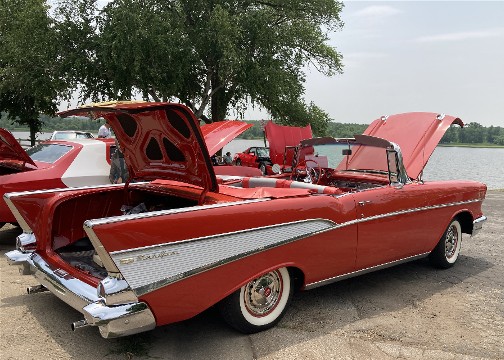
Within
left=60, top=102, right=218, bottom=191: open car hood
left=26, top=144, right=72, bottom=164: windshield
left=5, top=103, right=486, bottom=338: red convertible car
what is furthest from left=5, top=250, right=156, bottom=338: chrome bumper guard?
left=26, top=144, right=72, bottom=164: windshield

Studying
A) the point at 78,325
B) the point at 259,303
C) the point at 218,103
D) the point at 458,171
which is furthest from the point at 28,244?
the point at 458,171

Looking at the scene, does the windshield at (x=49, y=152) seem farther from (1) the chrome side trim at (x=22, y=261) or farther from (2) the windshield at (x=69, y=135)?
(2) the windshield at (x=69, y=135)

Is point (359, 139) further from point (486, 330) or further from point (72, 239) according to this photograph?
point (72, 239)

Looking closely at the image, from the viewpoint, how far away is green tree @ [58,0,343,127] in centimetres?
1784

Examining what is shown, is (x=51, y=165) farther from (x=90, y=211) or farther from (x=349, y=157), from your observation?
(x=349, y=157)

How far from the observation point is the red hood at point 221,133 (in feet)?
18.0

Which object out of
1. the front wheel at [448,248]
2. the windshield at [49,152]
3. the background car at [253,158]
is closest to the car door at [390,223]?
the front wheel at [448,248]

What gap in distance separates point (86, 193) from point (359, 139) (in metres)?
2.71

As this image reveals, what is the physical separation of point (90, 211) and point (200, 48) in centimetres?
1600

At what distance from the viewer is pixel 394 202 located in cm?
453

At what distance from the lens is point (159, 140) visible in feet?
12.4

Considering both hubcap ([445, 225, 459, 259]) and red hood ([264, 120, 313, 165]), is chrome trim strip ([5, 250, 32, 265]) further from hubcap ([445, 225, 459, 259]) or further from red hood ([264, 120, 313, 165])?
red hood ([264, 120, 313, 165])

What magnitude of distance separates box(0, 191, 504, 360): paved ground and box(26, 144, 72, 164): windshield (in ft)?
6.07

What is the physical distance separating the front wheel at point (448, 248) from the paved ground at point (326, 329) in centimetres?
45
